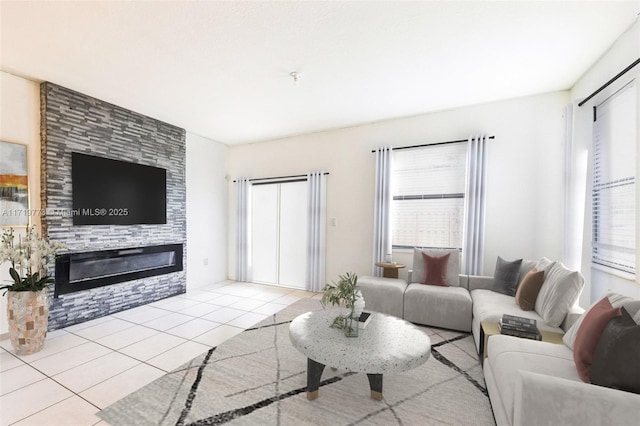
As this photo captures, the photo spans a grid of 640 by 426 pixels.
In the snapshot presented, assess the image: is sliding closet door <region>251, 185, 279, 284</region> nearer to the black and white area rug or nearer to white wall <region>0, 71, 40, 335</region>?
the black and white area rug

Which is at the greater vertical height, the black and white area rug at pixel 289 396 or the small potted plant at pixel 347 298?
the small potted plant at pixel 347 298

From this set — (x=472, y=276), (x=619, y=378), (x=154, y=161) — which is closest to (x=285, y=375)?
(x=619, y=378)

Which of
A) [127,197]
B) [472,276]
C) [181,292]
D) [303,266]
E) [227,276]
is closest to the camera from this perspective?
[472,276]

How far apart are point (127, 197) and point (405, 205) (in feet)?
14.3

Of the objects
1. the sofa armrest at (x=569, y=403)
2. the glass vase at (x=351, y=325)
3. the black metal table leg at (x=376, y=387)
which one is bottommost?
the black metal table leg at (x=376, y=387)

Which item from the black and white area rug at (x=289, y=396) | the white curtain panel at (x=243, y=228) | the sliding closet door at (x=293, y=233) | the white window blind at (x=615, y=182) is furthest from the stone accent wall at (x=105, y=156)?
the white window blind at (x=615, y=182)

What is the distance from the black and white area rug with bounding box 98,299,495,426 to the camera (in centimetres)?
179

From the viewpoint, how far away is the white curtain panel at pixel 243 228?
18.6 feet

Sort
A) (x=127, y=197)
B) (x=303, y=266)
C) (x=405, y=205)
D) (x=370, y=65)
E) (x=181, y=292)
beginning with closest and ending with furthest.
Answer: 1. (x=370, y=65)
2. (x=127, y=197)
3. (x=405, y=205)
4. (x=181, y=292)
5. (x=303, y=266)

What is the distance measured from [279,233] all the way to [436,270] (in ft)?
10.4

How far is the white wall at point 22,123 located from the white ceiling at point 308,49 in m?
0.17

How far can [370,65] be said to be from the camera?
2.82m

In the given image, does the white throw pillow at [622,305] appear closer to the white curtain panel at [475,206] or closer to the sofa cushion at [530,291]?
the sofa cushion at [530,291]

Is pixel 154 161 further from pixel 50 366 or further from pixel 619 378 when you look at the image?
pixel 619 378
